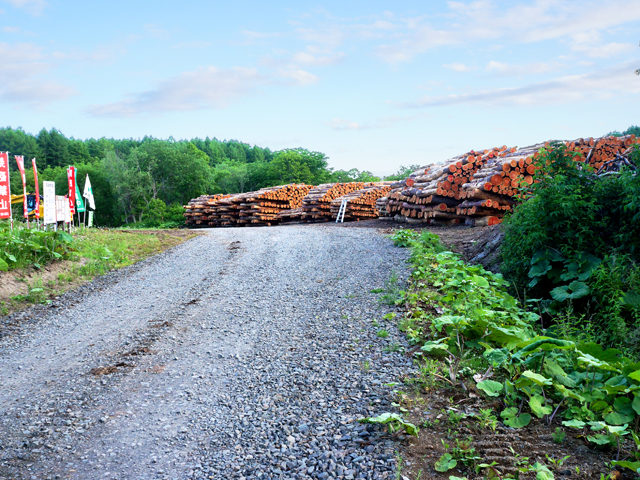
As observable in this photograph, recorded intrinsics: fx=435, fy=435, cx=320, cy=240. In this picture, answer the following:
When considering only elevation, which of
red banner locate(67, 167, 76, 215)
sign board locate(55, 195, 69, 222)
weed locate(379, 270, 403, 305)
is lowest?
weed locate(379, 270, 403, 305)

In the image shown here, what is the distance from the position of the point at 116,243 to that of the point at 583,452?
38.8 feet

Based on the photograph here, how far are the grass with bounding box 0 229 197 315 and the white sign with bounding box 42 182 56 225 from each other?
0.76 meters

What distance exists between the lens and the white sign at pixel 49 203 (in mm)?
10406

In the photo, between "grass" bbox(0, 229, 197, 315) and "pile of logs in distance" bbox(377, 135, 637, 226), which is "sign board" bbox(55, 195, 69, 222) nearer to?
"grass" bbox(0, 229, 197, 315)

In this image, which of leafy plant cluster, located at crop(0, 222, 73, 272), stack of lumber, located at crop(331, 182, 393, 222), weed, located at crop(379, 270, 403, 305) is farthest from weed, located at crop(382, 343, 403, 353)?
stack of lumber, located at crop(331, 182, 393, 222)

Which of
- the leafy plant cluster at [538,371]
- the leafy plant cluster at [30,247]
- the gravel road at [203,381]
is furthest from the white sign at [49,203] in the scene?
the leafy plant cluster at [538,371]

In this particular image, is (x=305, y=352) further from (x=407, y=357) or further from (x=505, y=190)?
(x=505, y=190)

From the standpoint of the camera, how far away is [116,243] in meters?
12.0

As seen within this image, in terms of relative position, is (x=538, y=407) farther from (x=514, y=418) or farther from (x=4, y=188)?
(x=4, y=188)

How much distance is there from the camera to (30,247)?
29.8 feet

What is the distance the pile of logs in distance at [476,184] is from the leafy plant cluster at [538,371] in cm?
929

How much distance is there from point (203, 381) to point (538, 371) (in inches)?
121

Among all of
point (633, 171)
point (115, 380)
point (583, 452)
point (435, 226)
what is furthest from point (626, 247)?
point (435, 226)

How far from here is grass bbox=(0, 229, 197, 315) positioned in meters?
7.68
